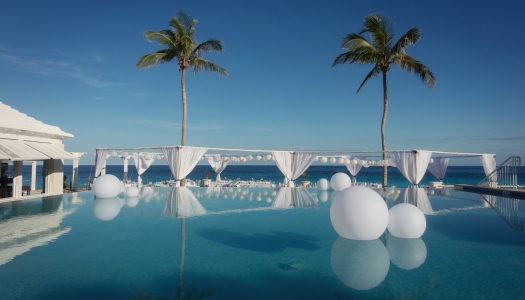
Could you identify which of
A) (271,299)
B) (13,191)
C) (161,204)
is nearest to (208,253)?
(271,299)

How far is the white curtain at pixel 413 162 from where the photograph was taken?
46.9 ft

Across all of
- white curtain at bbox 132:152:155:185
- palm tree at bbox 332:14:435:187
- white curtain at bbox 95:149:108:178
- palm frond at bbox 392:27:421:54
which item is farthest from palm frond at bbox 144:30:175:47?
palm frond at bbox 392:27:421:54

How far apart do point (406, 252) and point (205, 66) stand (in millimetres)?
14540

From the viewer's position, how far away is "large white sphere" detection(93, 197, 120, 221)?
8.63m

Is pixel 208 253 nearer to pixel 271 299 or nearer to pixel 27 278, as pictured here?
pixel 271 299

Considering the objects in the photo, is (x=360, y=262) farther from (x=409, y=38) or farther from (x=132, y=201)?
(x=409, y=38)

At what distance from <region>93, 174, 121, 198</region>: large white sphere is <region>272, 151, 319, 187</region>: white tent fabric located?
7.35 metres

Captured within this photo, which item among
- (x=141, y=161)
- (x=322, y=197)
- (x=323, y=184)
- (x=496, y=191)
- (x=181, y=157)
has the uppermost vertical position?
(x=181, y=157)

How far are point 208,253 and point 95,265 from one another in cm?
172

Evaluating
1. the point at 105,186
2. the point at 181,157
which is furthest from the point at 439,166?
the point at 105,186

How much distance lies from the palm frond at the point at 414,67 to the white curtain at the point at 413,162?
3.77 meters

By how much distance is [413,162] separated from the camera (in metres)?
14.3

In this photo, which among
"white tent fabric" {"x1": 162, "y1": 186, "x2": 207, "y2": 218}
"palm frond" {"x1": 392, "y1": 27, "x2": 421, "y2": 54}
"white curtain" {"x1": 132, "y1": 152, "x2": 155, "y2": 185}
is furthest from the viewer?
"white curtain" {"x1": 132, "y1": 152, "x2": 155, "y2": 185}

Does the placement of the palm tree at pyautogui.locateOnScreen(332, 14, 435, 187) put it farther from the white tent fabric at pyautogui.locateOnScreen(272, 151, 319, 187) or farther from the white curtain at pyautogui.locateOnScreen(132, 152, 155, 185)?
the white curtain at pyautogui.locateOnScreen(132, 152, 155, 185)
